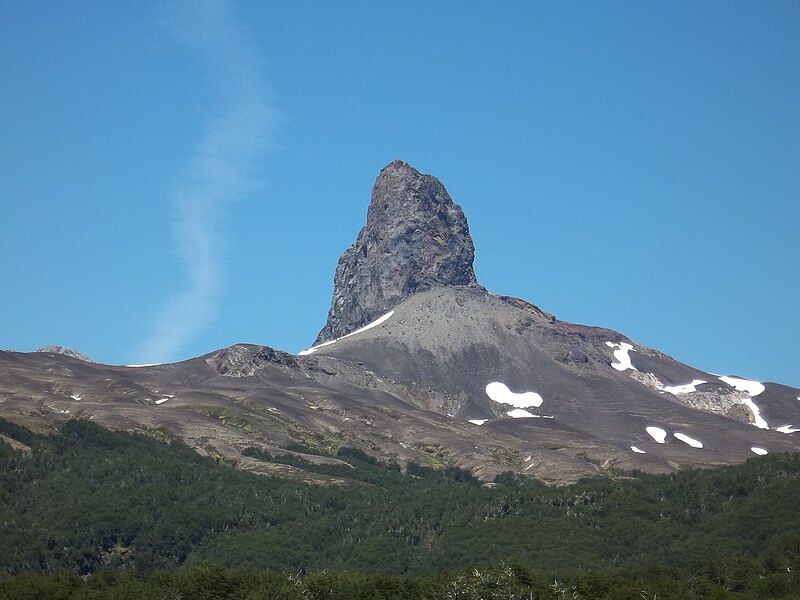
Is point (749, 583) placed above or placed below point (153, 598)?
above

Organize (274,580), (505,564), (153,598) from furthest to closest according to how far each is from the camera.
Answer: (505,564)
(274,580)
(153,598)

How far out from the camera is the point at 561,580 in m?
194

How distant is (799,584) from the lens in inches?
6772

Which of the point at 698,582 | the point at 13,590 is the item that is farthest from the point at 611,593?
the point at 13,590

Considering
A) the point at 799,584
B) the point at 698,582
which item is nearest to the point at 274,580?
the point at 698,582

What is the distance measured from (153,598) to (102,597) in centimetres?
→ 776

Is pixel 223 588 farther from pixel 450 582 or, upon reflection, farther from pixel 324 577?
pixel 450 582

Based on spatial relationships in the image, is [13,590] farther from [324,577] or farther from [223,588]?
[324,577]

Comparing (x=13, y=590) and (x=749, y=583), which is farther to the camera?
(x=749, y=583)

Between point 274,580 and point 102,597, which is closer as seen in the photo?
point 102,597

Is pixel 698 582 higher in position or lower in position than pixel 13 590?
higher

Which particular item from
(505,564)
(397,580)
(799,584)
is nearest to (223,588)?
(397,580)

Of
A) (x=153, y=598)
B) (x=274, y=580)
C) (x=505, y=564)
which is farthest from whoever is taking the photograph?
(x=505, y=564)

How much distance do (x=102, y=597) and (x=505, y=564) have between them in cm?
5779
